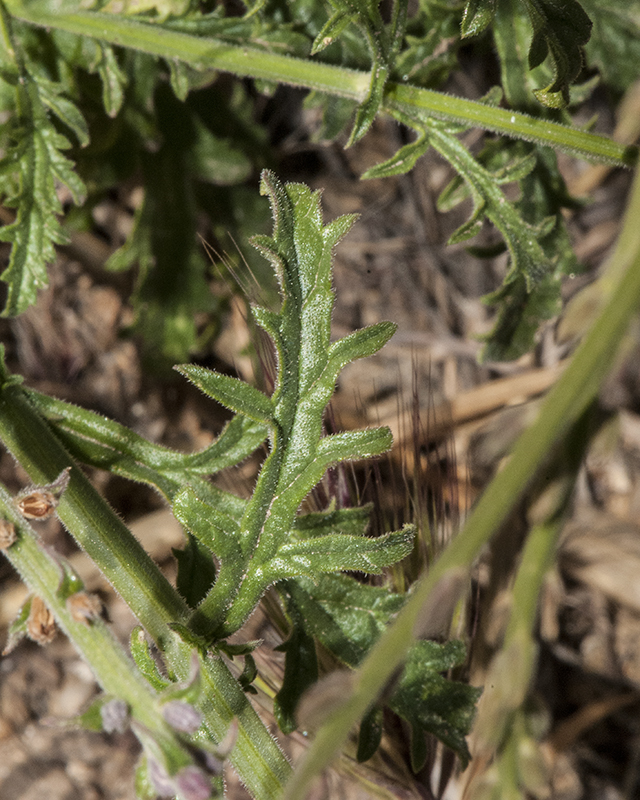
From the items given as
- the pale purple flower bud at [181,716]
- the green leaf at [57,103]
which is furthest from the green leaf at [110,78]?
the pale purple flower bud at [181,716]

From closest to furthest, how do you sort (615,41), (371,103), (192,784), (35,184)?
1. (192,784)
2. (371,103)
3. (35,184)
4. (615,41)

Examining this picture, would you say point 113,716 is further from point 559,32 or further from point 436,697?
point 559,32

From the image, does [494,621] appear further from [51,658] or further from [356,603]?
[51,658]

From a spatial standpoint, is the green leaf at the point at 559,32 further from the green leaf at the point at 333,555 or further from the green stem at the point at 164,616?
the green stem at the point at 164,616

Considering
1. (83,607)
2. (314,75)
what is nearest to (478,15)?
(314,75)

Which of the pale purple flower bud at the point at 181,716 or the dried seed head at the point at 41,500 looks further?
the dried seed head at the point at 41,500

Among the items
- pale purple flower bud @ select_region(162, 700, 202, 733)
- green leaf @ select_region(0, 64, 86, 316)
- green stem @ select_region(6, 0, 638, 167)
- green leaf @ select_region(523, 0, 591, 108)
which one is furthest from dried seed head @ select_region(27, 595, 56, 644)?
green leaf @ select_region(523, 0, 591, 108)
